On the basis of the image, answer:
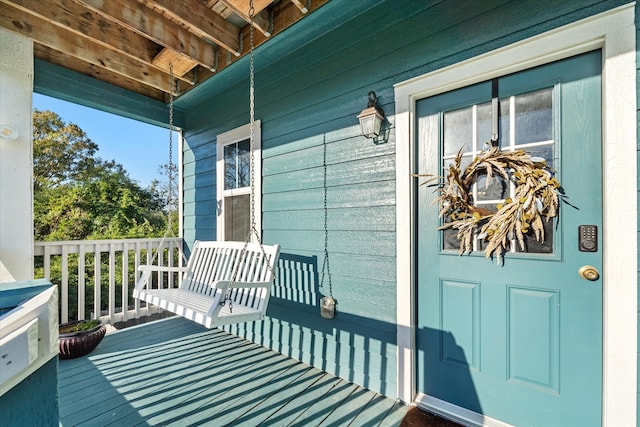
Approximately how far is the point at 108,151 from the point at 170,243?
723 cm

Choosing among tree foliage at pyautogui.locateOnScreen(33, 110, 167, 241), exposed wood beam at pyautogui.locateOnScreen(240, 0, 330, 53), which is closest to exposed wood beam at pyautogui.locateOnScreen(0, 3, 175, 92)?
exposed wood beam at pyautogui.locateOnScreen(240, 0, 330, 53)

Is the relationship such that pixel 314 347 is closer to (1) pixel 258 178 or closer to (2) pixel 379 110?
(1) pixel 258 178

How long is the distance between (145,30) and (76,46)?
85 cm

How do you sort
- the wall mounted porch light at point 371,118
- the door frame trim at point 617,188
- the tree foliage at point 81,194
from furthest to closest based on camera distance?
the tree foliage at point 81,194
the wall mounted porch light at point 371,118
the door frame trim at point 617,188

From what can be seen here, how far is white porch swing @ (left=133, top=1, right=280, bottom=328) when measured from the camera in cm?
181

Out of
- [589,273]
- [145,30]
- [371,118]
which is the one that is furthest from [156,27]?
[589,273]

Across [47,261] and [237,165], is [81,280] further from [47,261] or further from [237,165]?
[237,165]

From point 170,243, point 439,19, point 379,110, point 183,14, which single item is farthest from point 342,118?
point 170,243

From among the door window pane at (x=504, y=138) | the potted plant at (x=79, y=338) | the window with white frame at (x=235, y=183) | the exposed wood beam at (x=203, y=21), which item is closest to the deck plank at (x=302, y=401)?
the door window pane at (x=504, y=138)

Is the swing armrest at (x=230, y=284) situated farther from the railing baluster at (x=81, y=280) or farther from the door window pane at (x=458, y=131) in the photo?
the railing baluster at (x=81, y=280)

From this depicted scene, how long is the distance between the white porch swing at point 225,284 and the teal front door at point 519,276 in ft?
3.75

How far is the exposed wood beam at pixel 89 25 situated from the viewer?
2.17m

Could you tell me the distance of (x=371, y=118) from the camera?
77.6 inches

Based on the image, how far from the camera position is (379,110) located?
6.62 ft
